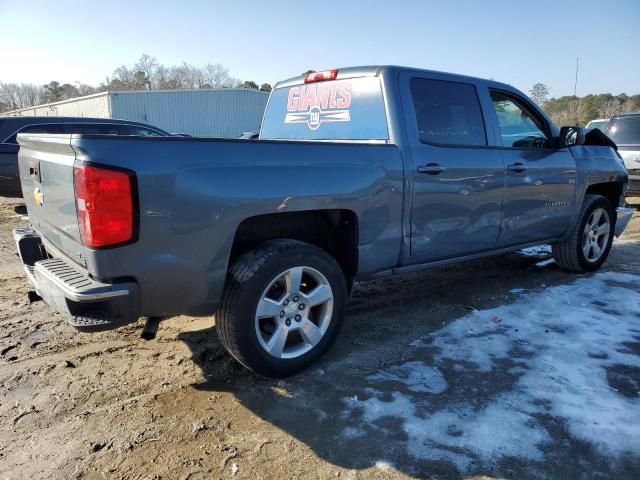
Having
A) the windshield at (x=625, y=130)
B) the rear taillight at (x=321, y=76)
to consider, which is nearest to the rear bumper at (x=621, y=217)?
the rear taillight at (x=321, y=76)

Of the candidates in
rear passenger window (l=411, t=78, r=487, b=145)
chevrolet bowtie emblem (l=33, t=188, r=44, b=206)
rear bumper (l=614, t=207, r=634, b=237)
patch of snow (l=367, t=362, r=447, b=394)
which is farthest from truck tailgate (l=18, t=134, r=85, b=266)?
rear bumper (l=614, t=207, r=634, b=237)

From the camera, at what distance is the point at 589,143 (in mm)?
5508

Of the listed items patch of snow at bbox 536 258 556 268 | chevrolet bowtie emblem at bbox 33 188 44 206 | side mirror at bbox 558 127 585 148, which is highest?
side mirror at bbox 558 127 585 148

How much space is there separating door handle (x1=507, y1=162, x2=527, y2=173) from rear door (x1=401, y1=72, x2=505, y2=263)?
144 millimetres

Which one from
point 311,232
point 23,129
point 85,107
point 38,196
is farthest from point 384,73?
point 85,107

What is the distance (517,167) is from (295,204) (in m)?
2.40

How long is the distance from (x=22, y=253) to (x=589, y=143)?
557 centimetres

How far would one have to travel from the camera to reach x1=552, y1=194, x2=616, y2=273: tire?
5.39 meters

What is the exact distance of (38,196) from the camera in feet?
10.4

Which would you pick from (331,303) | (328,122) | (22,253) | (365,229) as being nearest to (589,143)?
(328,122)

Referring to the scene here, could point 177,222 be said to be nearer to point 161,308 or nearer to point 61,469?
point 161,308

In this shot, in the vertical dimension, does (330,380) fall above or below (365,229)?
below

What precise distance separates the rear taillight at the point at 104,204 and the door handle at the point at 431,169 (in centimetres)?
206

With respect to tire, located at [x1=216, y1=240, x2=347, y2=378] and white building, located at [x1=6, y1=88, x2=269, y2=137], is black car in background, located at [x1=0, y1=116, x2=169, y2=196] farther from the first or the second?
white building, located at [x1=6, y1=88, x2=269, y2=137]
